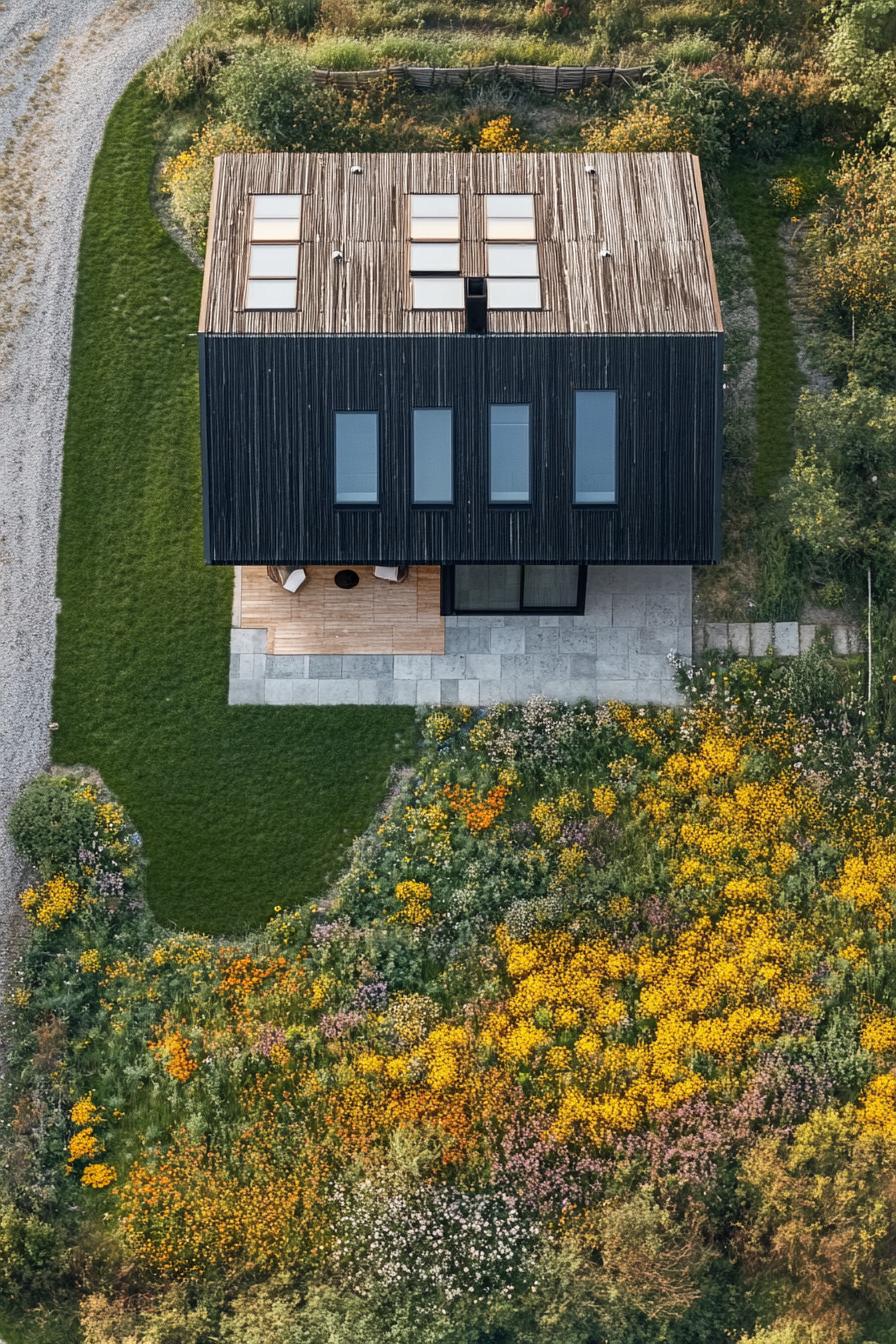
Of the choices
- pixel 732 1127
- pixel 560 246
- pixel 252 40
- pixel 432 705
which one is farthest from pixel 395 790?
pixel 252 40

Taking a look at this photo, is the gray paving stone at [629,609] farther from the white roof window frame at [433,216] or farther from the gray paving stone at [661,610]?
the white roof window frame at [433,216]

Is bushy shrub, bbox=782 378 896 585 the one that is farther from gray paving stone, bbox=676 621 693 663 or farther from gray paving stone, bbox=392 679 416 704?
gray paving stone, bbox=392 679 416 704

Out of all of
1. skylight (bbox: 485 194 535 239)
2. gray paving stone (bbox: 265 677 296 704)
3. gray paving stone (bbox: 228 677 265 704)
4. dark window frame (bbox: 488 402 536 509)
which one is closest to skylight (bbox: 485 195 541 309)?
skylight (bbox: 485 194 535 239)

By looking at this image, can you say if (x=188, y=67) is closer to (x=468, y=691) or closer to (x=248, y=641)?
(x=248, y=641)

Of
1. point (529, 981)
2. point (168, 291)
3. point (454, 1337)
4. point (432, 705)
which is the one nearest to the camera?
point (454, 1337)

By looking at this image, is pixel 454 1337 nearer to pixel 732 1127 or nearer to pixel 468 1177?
pixel 468 1177

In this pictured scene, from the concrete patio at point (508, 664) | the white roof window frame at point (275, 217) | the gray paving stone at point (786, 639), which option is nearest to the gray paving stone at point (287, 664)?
the concrete patio at point (508, 664)

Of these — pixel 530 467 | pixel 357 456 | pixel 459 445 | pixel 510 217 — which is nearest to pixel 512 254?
pixel 510 217
